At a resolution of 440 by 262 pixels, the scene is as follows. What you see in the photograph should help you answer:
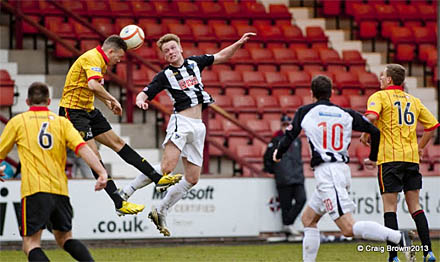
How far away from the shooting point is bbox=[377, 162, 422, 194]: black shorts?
9023 millimetres

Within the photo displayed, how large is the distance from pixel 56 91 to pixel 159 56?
7.27ft

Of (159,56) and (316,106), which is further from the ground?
(159,56)

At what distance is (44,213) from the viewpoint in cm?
700

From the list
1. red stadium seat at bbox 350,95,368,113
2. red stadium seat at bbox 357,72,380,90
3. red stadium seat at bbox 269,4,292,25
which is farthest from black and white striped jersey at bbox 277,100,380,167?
red stadium seat at bbox 269,4,292,25

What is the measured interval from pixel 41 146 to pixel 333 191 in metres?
2.64

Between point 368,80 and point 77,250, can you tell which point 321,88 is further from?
point 368,80

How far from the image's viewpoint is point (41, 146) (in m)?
7.05

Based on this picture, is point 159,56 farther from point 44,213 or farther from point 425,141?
point 44,213

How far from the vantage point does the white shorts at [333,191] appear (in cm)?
783

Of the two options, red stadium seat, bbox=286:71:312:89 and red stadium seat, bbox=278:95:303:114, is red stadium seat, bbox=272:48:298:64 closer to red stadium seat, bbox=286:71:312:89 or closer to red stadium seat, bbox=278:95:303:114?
red stadium seat, bbox=286:71:312:89

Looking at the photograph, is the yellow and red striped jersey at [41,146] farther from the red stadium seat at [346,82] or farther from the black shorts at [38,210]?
the red stadium seat at [346,82]

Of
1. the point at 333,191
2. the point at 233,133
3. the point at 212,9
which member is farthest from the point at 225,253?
the point at 212,9

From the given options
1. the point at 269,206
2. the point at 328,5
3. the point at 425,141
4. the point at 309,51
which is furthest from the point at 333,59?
the point at 425,141

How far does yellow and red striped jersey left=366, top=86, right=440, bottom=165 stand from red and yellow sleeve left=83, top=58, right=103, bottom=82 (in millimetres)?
2819
